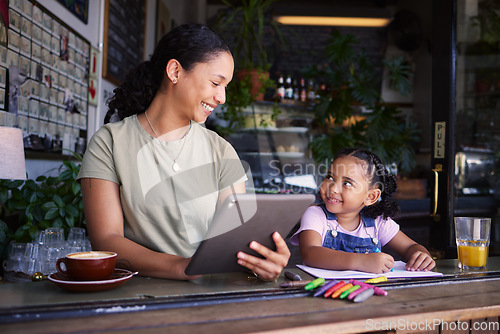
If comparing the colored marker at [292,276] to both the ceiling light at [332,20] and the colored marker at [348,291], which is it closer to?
the colored marker at [348,291]

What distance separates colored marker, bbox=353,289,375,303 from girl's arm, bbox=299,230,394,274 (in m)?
0.28

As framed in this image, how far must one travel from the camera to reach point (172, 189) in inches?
57.1

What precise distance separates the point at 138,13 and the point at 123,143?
3478 mm

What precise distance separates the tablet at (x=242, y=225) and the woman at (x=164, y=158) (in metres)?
0.25

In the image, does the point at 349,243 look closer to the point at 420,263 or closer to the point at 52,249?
the point at 420,263

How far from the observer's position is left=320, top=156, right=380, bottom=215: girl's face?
1683 mm

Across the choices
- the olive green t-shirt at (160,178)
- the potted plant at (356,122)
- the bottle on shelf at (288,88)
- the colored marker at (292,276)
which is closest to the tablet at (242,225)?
the colored marker at (292,276)

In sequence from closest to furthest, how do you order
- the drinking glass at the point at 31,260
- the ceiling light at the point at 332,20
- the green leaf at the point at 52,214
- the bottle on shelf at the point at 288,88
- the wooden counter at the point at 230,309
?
the wooden counter at the point at 230,309 → the drinking glass at the point at 31,260 → the green leaf at the point at 52,214 → the bottle on shelf at the point at 288,88 → the ceiling light at the point at 332,20

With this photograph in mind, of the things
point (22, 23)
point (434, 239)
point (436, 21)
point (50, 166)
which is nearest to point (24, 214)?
point (50, 166)

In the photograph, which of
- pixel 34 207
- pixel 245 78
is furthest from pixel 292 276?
pixel 245 78

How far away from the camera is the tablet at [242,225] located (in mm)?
966

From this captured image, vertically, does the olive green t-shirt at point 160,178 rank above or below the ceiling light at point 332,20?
below

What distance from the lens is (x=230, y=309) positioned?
88 centimetres

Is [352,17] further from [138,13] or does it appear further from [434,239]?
[434,239]
